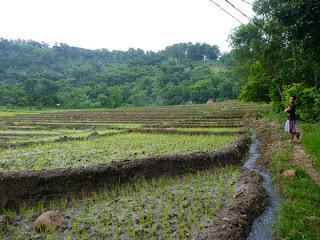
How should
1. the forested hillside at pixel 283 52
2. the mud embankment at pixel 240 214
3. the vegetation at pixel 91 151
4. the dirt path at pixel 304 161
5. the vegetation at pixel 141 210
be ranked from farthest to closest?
the vegetation at pixel 91 151 → the forested hillside at pixel 283 52 → the dirt path at pixel 304 161 → the vegetation at pixel 141 210 → the mud embankment at pixel 240 214

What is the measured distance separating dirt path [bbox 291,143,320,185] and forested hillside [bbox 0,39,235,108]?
103 feet

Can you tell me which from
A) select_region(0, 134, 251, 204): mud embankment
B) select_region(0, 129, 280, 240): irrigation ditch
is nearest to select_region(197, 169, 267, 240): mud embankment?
select_region(0, 129, 280, 240): irrigation ditch

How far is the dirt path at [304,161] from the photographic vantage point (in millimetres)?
7215

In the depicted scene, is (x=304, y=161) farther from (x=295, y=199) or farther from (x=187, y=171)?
(x=187, y=171)

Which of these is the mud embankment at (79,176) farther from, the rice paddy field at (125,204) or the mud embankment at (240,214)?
the mud embankment at (240,214)

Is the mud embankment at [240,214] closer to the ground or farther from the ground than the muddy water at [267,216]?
farther from the ground

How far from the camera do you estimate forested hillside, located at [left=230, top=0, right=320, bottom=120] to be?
750 cm

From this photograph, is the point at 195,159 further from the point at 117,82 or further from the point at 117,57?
the point at 117,57

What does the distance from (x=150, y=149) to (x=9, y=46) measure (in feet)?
330

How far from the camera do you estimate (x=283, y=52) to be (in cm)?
2177

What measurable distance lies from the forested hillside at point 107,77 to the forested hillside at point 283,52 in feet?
46.8

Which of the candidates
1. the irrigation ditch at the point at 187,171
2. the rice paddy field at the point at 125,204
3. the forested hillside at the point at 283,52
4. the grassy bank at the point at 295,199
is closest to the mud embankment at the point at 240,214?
the irrigation ditch at the point at 187,171

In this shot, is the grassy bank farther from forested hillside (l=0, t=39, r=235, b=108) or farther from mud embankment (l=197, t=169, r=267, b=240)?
forested hillside (l=0, t=39, r=235, b=108)

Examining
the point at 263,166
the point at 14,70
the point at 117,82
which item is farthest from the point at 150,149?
the point at 14,70
